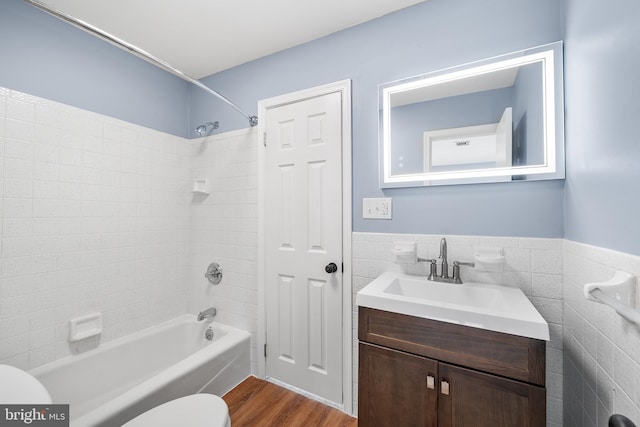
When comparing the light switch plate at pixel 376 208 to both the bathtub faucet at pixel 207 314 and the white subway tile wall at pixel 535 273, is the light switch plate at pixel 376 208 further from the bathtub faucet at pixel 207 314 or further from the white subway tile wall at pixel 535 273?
the bathtub faucet at pixel 207 314

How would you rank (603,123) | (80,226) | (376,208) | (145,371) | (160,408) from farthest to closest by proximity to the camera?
(145,371) → (80,226) → (376,208) → (160,408) → (603,123)

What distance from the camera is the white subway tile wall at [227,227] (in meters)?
2.01

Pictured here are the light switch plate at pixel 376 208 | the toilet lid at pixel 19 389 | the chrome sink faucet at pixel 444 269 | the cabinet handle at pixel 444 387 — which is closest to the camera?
the toilet lid at pixel 19 389

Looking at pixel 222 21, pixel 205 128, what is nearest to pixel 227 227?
pixel 205 128

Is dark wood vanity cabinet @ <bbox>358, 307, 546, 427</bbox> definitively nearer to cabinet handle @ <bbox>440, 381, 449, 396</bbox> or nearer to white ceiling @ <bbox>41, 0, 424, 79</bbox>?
cabinet handle @ <bbox>440, 381, 449, 396</bbox>

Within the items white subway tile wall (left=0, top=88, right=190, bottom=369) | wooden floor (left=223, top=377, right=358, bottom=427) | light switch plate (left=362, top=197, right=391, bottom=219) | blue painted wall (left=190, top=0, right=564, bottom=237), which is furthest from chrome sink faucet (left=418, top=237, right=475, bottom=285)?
white subway tile wall (left=0, top=88, right=190, bottom=369)

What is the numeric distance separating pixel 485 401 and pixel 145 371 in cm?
219

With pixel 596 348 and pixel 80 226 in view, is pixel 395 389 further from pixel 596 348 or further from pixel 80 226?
pixel 80 226

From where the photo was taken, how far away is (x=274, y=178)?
1.89 metres

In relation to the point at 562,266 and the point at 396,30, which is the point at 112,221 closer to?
the point at 396,30

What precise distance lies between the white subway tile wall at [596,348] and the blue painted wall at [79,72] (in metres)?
2.76

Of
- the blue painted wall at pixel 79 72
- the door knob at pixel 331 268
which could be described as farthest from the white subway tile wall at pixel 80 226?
the door knob at pixel 331 268

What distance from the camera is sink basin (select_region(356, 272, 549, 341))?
2.97ft

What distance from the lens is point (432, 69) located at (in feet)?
4.75
